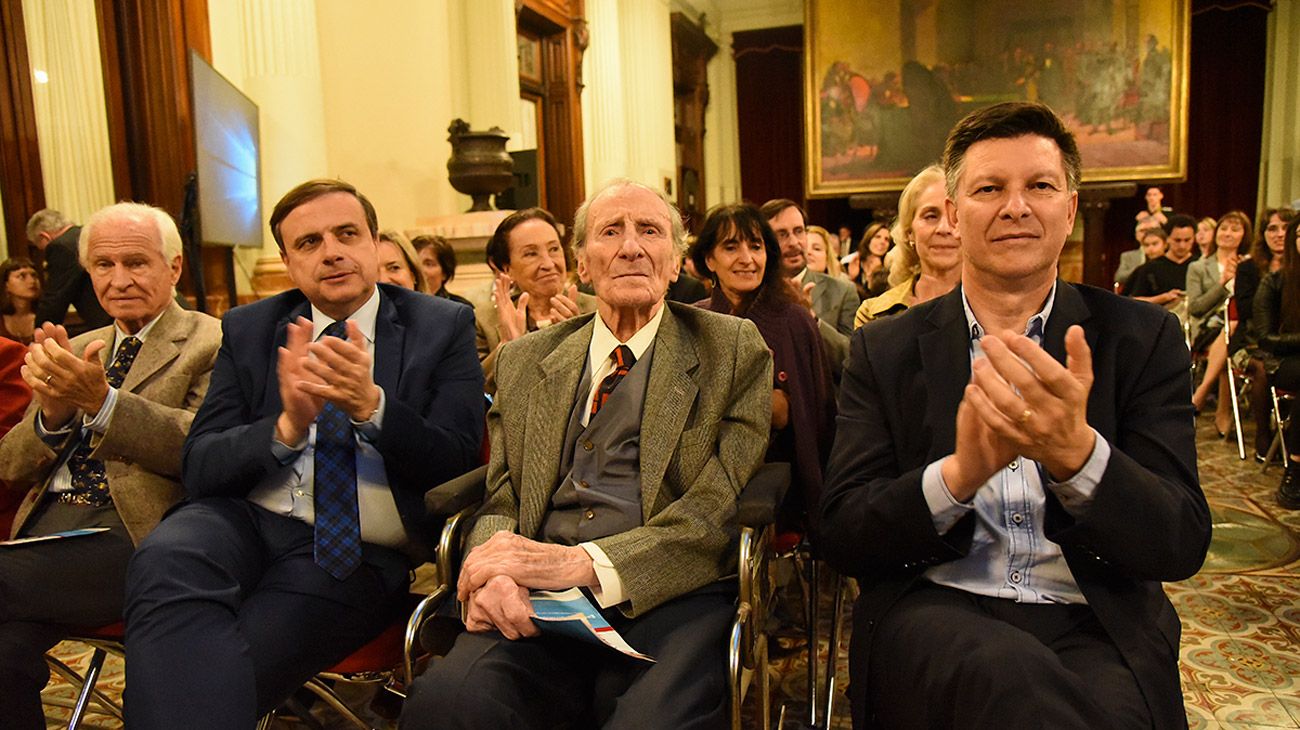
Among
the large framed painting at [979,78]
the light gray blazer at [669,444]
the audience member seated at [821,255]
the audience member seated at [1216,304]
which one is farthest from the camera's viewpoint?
the large framed painting at [979,78]

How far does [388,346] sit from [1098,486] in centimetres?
157

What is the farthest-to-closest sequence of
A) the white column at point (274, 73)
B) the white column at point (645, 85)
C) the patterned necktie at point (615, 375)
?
the white column at point (645, 85) < the white column at point (274, 73) < the patterned necktie at point (615, 375)

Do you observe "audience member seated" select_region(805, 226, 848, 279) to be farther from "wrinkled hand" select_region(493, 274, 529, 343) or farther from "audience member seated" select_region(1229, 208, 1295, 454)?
"wrinkled hand" select_region(493, 274, 529, 343)

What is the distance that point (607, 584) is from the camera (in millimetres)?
1758

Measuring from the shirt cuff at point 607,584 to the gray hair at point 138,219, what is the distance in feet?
5.10

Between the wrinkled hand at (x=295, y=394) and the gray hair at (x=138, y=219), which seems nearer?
the wrinkled hand at (x=295, y=394)

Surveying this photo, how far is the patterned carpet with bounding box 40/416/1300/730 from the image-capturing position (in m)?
2.53

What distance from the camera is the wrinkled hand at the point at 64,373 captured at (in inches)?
82.0

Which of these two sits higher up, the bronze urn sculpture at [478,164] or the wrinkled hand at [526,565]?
the bronze urn sculpture at [478,164]

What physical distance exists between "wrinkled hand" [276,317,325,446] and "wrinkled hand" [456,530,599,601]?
49 centimetres

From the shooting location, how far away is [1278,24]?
42.1 ft

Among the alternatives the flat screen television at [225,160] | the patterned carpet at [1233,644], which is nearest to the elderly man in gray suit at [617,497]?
the patterned carpet at [1233,644]

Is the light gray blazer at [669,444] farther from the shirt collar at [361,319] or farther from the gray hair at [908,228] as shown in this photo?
the gray hair at [908,228]

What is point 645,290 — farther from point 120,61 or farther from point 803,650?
point 120,61
